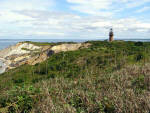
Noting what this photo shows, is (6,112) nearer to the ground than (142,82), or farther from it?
nearer to the ground

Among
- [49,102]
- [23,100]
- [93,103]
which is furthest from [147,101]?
[23,100]

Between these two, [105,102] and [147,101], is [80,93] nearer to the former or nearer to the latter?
[105,102]

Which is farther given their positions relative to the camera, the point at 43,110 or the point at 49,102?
the point at 49,102

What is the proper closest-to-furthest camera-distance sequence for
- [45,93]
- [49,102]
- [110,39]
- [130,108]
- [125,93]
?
[130,108] → [49,102] → [125,93] → [45,93] → [110,39]

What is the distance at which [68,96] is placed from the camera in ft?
15.1

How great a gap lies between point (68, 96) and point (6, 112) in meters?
1.62

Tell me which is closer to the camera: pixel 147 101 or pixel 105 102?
pixel 147 101

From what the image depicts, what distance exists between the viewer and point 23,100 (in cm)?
462

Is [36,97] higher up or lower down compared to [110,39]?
lower down

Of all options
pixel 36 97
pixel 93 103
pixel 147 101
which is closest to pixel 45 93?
pixel 36 97

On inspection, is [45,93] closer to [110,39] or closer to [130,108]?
[130,108]

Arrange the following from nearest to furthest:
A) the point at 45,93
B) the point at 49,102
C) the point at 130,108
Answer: the point at 130,108
the point at 49,102
the point at 45,93

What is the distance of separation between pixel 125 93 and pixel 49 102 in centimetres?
190

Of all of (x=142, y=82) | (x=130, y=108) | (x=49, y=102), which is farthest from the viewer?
(x=142, y=82)
